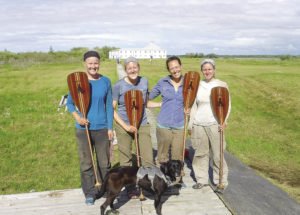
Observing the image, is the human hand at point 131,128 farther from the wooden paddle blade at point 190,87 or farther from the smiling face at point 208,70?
the smiling face at point 208,70

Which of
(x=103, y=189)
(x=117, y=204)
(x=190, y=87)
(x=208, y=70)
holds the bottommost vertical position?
(x=117, y=204)

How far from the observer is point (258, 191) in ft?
20.8

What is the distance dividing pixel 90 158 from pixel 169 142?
132 cm

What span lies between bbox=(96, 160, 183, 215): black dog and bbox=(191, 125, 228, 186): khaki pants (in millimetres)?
709

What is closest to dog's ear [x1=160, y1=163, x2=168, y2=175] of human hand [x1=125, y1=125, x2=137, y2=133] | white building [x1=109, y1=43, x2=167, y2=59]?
human hand [x1=125, y1=125, x2=137, y2=133]

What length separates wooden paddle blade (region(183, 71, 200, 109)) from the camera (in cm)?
539

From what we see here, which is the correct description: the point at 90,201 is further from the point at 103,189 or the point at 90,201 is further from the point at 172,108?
the point at 172,108

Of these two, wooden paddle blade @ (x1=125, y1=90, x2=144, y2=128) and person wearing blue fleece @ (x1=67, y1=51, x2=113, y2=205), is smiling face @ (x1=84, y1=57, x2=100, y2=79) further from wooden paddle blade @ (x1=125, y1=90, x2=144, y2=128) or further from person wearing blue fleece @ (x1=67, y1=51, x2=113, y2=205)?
wooden paddle blade @ (x1=125, y1=90, x2=144, y2=128)

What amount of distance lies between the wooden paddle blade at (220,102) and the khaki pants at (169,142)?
0.65 m

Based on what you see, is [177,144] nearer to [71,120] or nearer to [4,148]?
[4,148]

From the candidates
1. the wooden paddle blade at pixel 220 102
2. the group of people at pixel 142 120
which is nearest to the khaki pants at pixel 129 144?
the group of people at pixel 142 120

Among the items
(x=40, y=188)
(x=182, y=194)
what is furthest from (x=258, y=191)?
(x=40, y=188)

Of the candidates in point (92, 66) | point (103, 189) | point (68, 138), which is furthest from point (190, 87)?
point (68, 138)

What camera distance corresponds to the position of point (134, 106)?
17.0ft
